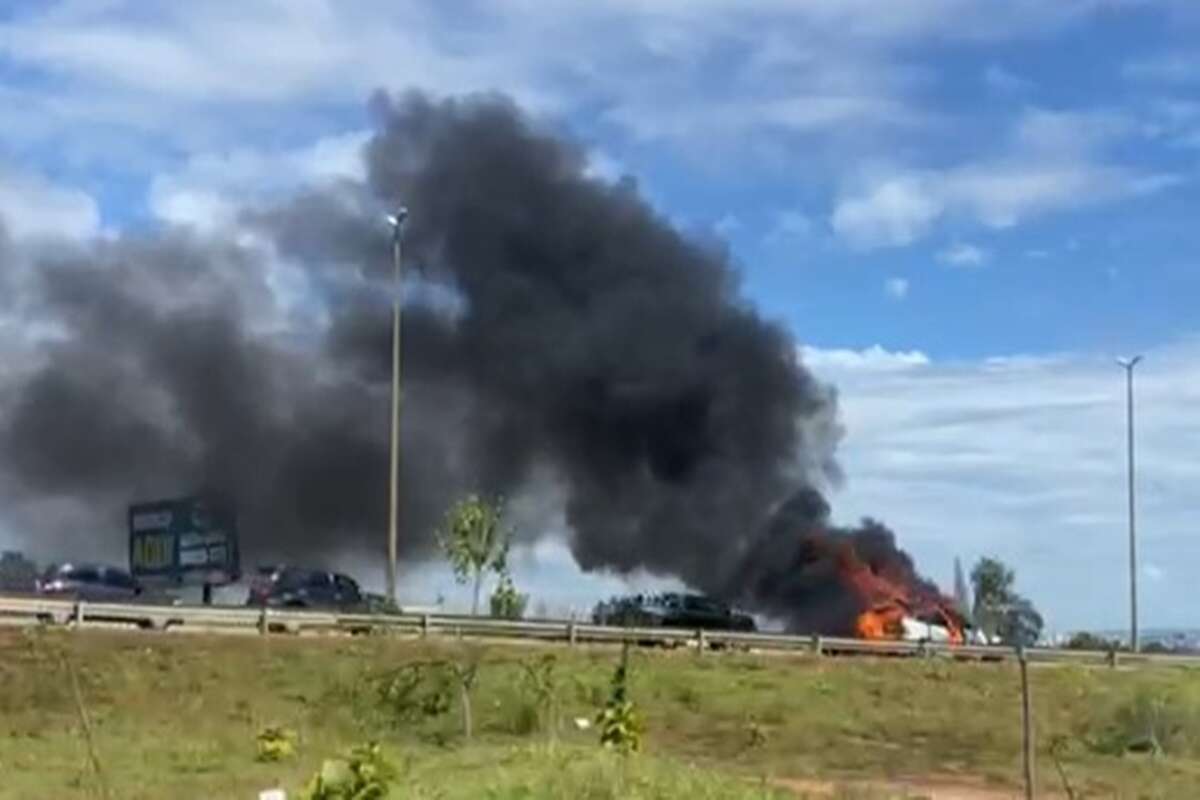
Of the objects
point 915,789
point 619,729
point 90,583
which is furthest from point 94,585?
point 619,729

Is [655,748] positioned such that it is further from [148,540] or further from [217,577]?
[148,540]

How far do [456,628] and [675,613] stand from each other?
17470 mm

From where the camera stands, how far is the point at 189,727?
30922 mm

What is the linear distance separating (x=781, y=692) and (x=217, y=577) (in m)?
30.3

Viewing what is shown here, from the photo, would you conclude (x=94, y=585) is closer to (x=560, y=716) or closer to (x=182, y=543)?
(x=182, y=543)

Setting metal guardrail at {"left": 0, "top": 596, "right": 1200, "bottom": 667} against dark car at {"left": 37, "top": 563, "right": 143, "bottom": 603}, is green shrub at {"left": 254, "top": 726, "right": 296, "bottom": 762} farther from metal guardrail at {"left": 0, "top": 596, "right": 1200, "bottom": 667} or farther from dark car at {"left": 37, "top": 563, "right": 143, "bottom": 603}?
dark car at {"left": 37, "top": 563, "right": 143, "bottom": 603}

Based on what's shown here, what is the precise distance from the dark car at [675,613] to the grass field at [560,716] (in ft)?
47.6

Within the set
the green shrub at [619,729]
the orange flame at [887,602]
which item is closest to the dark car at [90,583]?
the orange flame at [887,602]

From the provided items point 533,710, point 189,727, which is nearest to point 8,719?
point 189,727

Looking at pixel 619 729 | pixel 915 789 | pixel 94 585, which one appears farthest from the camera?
pixel 94 585

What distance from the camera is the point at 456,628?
49.0 m

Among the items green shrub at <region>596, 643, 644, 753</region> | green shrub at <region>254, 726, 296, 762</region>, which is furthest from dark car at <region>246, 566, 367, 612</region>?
green shrub at <region>596, 643, 644, 753</region>

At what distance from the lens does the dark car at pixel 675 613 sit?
62.7m

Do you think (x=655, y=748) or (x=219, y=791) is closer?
(x=219, y=791)
